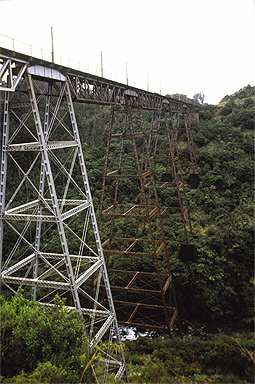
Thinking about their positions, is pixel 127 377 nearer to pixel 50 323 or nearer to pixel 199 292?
pixel 50 323

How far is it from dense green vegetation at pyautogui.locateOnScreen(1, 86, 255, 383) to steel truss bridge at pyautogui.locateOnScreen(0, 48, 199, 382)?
858 millimetres

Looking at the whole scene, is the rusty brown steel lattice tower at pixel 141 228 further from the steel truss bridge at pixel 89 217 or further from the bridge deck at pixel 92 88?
the bridge deck at pixel 92 88

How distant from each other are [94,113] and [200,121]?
10303mm

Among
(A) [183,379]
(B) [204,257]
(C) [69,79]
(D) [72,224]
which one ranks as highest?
(C) [69,79]

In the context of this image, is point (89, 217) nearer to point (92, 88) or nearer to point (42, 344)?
point (92, 88)

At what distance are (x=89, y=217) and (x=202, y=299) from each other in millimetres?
6448

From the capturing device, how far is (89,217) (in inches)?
608

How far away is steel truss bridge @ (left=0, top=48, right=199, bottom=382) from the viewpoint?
787 centimetres

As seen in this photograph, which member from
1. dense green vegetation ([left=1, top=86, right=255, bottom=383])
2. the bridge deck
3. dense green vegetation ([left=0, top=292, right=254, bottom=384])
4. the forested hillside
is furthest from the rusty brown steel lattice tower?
dense green vegetation ([left=0, top=292, right=254, bottom=384])

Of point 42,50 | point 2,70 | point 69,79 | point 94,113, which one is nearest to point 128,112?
point 69,79

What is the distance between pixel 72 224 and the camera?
66.2 ft

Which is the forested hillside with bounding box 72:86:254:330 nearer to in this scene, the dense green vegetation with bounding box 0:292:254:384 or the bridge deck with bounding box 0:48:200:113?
the dense green vegetation with bounding box 0:292:254:384

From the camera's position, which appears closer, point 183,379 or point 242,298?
point 183,379

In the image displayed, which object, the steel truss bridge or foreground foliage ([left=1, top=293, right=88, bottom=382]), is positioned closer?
foreground foliage ([left=1, top=293, right=88, bottom=382])
